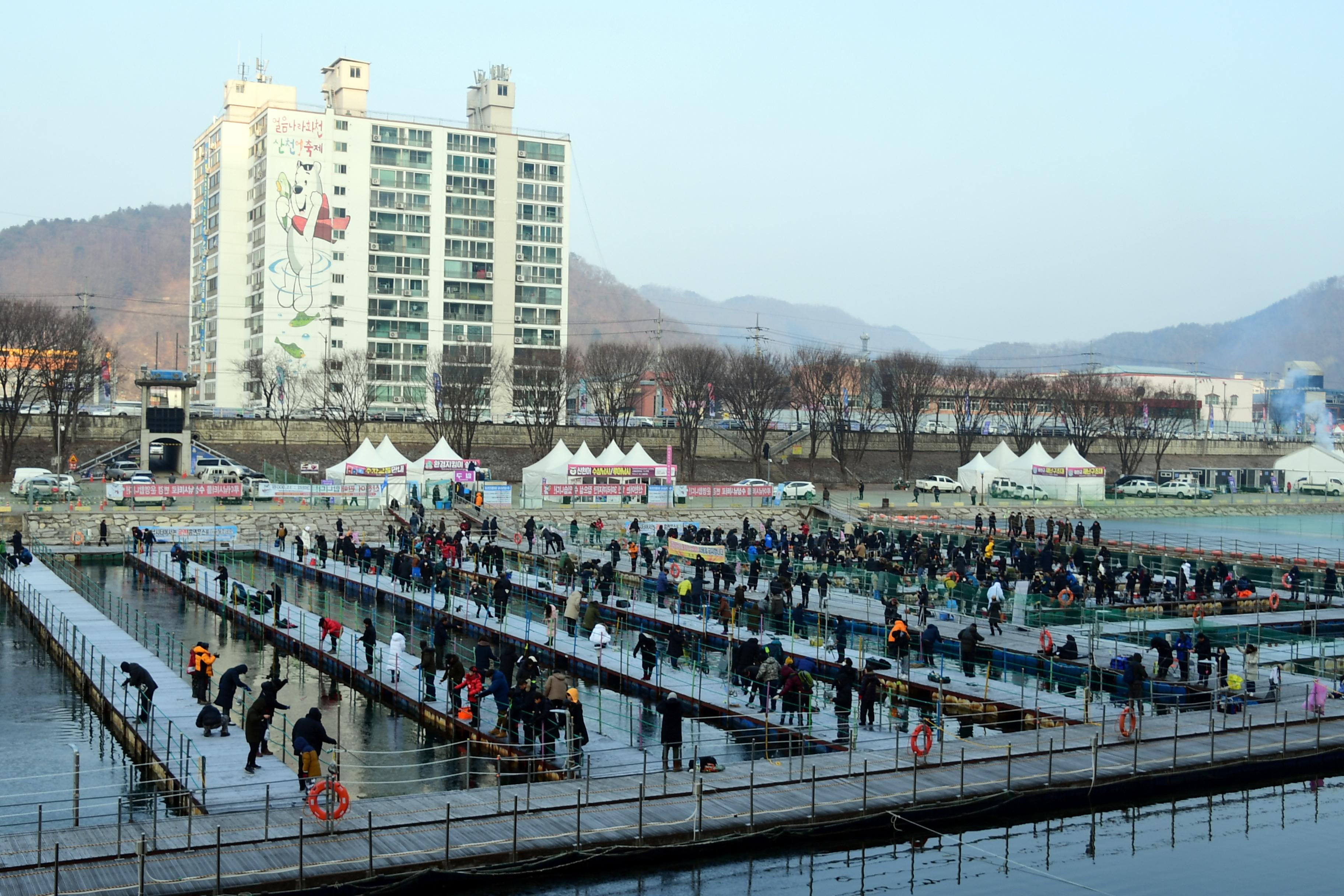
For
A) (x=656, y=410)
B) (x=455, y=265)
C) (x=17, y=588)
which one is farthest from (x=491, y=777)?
(x=656, y=410)

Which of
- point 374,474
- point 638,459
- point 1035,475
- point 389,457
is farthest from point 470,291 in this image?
point 1035,475

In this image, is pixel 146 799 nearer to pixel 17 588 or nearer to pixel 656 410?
pixel 17 588

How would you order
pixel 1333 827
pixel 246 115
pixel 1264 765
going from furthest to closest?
1. pixel 246 115
2. pixel 1264 765
3. pixel 1333 827

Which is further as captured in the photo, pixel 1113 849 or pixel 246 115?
pixel 246 115

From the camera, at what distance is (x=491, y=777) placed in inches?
854

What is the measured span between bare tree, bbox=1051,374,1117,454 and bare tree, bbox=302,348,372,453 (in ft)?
180

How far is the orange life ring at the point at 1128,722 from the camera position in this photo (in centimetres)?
2339

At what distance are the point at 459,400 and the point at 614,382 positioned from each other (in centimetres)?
1231

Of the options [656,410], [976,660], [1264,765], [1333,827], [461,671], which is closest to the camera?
[1333,827]

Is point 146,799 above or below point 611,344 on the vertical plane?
below

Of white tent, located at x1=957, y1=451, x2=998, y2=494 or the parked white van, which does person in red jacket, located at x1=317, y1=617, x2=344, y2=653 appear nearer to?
the parked white van

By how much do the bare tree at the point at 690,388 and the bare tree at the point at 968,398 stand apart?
65.7 feet

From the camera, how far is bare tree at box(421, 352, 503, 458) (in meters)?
87.9

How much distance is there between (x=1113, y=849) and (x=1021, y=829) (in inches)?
55.4
